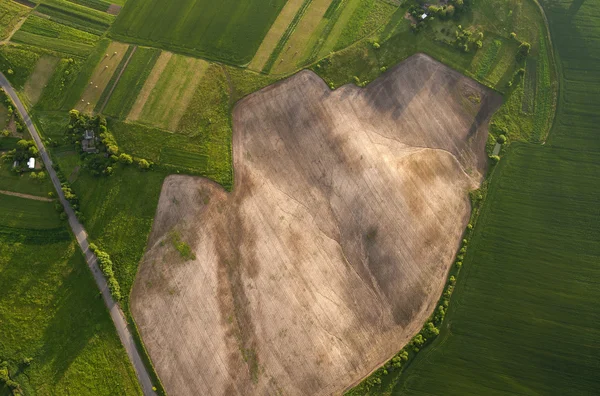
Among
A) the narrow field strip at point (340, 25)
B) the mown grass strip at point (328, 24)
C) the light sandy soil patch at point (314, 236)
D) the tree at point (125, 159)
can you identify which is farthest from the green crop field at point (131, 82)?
the narrow field strip at point (340, 25)

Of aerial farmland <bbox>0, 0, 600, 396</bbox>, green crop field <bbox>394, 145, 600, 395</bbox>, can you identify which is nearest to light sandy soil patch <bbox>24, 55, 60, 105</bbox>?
aerial farmland <bbox>0, 0, 600, 396</bbox>

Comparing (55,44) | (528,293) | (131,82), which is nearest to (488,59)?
(528,293)

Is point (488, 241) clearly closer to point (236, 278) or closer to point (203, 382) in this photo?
point (236, 278)

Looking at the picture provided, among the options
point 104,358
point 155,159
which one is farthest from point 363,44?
point 104,358

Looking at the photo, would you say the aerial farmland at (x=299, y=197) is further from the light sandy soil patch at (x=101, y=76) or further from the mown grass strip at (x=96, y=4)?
the light sandy soil patch at (x=101, y=76)

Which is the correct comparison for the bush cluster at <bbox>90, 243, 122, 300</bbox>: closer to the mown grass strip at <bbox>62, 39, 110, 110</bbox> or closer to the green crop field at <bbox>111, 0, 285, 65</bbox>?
the mown grass strip at <bbox>62, 39, 110, 110</bbox>

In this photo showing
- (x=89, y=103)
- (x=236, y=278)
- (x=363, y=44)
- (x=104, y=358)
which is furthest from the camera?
(x=363, y=44)
